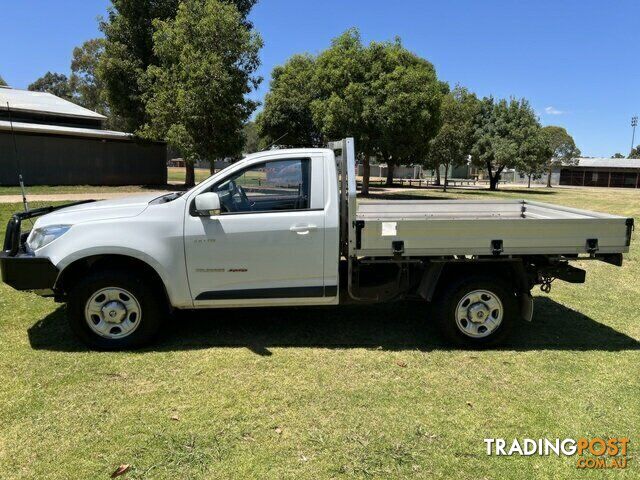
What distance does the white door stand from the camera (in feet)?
Answer: 15.4

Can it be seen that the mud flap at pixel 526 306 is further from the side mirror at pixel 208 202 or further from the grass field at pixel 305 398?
the side mirror at pixel 208 202

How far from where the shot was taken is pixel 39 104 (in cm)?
3078

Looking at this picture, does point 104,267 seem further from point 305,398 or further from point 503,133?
point 503,133

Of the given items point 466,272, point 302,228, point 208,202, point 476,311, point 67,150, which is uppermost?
point 67,150

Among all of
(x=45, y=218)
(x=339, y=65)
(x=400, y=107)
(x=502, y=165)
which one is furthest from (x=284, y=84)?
(x=45, y=218)

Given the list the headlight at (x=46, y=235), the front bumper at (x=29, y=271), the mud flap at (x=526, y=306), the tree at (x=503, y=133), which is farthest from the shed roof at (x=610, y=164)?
the front bumper at (x=29, y=271)

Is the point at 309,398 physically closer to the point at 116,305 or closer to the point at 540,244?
the point at 116,305

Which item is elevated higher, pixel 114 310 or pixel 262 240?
pixel 262 240

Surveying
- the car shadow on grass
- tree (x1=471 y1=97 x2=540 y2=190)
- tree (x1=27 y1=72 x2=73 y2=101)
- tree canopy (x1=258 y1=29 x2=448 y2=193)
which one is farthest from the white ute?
tree (x1=27 y1=72 x2=73 y2=101)

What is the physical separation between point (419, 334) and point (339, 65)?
21.9 m

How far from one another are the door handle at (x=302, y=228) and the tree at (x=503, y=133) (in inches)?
1514

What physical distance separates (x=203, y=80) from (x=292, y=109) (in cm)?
1422

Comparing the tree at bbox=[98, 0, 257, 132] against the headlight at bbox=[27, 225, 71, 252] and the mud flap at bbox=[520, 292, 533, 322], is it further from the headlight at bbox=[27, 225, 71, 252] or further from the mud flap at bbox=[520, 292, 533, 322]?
the mud flap at bbox=[520, 292, 533, 322]

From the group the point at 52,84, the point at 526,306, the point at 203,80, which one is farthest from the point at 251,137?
the point at 526,306
